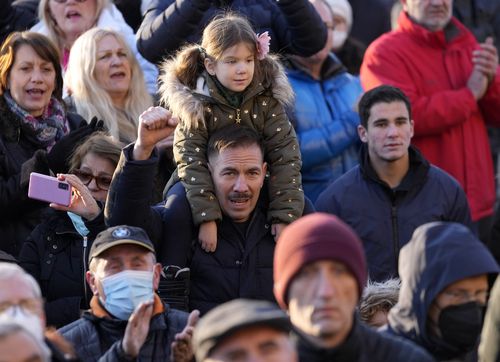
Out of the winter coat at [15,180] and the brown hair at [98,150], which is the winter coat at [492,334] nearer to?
the brown hair at [98,150]

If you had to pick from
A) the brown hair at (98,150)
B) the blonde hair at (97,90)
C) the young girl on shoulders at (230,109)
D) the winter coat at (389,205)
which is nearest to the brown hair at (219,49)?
the young girl on shoulders at (230,109)

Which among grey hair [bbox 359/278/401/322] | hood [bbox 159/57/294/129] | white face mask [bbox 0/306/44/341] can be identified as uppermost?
hood [bbox 159/57/294/129]

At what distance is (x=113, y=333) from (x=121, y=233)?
1.59ft

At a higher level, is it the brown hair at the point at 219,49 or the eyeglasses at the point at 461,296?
the brown hair at the point at 219,49

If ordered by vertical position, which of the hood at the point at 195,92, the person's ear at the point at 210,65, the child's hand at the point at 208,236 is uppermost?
the person's ear at the point at 210,65

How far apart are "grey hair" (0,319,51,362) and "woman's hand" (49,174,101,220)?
2.67 metres

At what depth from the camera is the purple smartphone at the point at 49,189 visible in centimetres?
801

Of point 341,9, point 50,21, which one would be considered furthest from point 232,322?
point 341,9

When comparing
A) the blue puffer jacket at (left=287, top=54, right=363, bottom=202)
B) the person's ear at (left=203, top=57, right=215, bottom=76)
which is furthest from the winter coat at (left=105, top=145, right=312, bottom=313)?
the blue puffer jacket at (left=287, top=54, right=363, bottom=202)

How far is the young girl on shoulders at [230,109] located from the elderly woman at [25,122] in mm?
998

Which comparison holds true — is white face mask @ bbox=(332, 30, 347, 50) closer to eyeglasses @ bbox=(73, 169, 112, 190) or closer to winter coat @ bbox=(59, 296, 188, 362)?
eyeglasses @ bbox=(73, 169, 112, 190)

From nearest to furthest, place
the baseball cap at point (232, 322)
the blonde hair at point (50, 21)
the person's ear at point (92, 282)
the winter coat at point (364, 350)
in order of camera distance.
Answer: the baseball cap at point (232, 322) < the winter coat at point (364, 350) < the person's ear at point (92, 282) < the blonde hair at point (50, 21)

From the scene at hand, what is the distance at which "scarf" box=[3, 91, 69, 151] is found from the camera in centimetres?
899

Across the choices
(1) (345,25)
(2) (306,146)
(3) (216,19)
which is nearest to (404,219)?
(2) (306,146)
